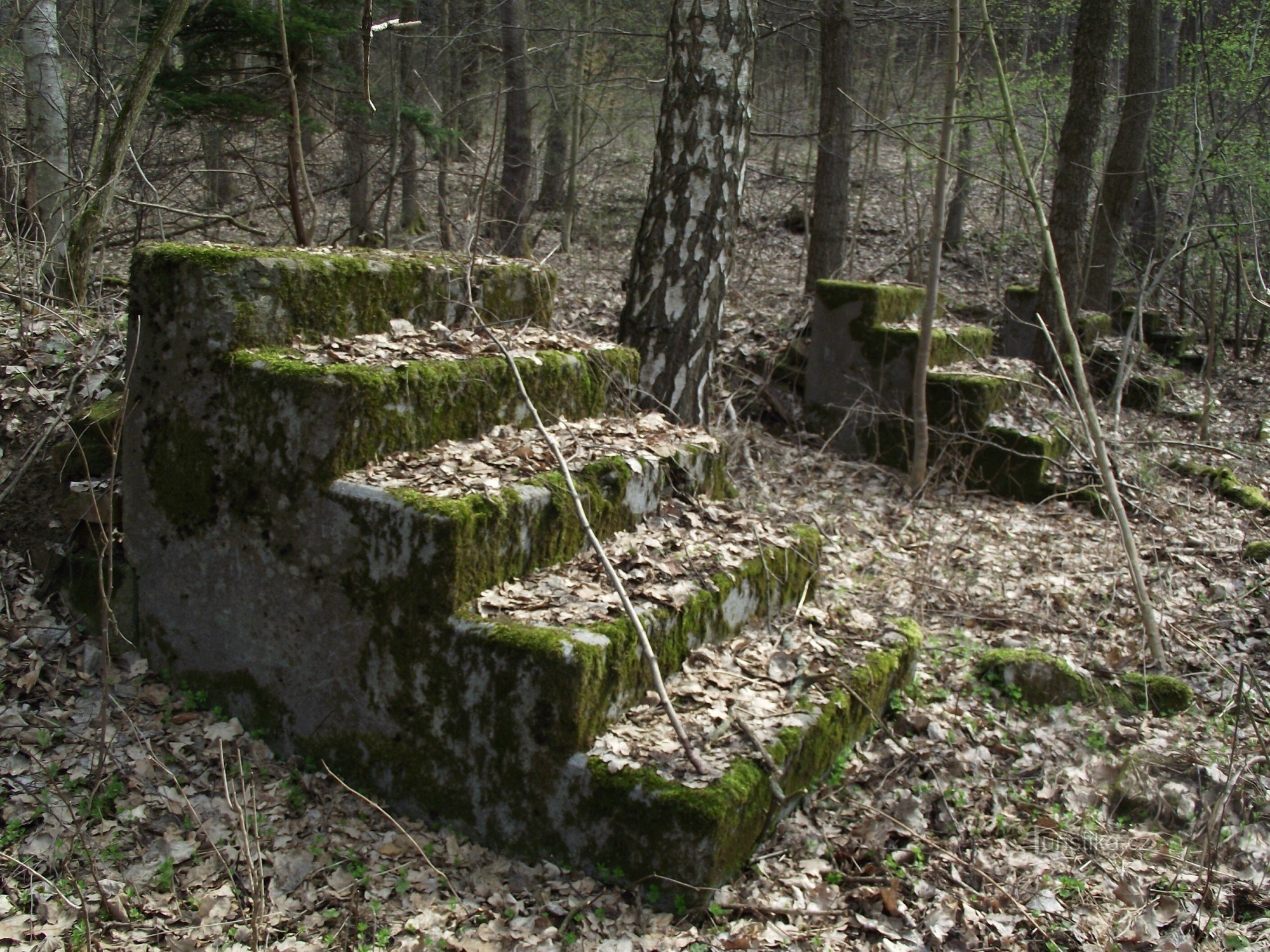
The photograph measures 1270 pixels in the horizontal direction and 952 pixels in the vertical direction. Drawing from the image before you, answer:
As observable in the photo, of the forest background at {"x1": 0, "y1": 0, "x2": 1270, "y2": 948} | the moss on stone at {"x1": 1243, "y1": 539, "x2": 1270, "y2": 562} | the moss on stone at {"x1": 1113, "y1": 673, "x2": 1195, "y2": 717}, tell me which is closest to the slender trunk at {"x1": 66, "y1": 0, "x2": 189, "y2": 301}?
the forest background at {"x1": 0, "y1": 0, "x2": 1270, "y2": 948}

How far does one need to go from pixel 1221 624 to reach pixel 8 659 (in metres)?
6.49

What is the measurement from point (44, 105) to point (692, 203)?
502 cm

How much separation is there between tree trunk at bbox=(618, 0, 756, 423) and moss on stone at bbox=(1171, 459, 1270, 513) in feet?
16.2

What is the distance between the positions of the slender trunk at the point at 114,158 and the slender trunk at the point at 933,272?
5022 millimetres

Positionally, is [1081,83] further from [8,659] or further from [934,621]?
[8,659]

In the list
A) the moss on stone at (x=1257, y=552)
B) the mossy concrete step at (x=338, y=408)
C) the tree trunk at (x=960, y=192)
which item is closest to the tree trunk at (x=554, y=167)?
the tree trunk at (x=960, y=192)

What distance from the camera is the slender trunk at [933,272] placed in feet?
22.0

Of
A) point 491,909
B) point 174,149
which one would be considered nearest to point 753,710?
point 491,909

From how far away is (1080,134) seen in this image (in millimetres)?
9766

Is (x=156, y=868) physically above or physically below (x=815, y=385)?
below

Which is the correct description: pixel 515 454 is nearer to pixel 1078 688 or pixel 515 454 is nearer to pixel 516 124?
pixel 1078 688

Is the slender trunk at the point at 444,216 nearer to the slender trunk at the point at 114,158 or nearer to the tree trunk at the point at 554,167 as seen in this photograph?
the slender trunk at the point at 114,158

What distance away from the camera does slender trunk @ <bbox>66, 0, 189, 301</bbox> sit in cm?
536

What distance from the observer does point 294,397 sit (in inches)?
149
